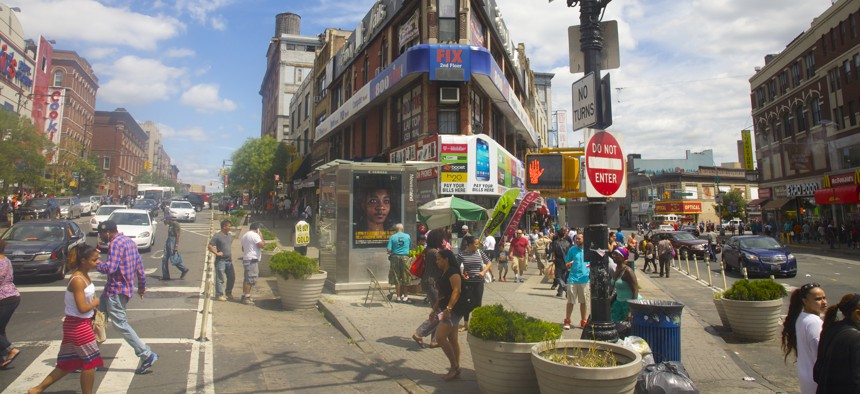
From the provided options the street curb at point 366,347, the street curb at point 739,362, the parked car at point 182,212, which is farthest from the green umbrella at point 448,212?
the parked car at point 182,212

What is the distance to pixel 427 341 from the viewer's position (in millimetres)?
7699

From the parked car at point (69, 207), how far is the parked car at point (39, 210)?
219 cm

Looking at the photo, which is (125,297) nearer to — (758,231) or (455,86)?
(455,86)

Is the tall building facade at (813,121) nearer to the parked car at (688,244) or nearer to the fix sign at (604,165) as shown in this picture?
the parked car at (688,244)

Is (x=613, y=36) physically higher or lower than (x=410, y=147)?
lower

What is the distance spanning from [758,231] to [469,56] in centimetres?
3477

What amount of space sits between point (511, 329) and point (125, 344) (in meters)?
5.77

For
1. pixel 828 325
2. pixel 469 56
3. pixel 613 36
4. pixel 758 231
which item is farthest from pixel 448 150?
pixel 758 231

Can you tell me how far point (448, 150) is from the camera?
66.3 feet

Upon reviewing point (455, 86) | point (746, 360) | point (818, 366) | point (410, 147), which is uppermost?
point (455, 86)

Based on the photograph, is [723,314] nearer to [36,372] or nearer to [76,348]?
[76,348]

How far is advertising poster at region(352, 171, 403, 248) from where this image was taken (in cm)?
1154

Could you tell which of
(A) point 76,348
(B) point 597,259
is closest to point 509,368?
(B) point 597,259

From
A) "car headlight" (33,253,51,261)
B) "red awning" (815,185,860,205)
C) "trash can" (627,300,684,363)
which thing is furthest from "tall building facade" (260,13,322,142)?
"trash can" (627,300,684,363)
